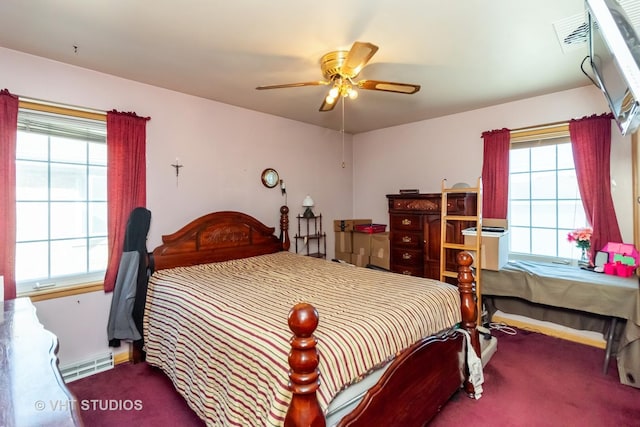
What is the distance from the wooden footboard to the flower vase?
68.3 inches

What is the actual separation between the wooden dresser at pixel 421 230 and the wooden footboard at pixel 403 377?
1415mm

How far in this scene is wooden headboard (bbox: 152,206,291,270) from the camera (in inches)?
121

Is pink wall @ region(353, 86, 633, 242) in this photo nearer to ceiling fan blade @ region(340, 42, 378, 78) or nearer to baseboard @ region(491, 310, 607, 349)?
baseboard @ region(491, 310, 607, 349)

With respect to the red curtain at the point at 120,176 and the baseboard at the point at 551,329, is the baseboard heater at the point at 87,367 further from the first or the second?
the baseboard at the point at 551,329

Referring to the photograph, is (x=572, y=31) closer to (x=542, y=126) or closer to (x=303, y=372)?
(x=542, y=126)

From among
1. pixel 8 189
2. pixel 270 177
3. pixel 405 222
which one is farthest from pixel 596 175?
pixel 8 189

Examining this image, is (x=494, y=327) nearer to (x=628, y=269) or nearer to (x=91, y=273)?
(x=628, y=269)

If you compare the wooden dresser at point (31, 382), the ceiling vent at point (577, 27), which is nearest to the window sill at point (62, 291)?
the wooden dresser at point (31, 382)

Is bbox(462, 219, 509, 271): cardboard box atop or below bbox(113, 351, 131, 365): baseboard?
atop

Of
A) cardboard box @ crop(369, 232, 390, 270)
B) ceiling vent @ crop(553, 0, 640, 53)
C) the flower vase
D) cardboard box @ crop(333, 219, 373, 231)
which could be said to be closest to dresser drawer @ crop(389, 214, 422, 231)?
cardboard box @ crop(369, 232, 390, 270)

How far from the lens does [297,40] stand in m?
2.21

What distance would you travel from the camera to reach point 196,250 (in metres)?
3.23

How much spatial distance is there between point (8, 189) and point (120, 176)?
73cm

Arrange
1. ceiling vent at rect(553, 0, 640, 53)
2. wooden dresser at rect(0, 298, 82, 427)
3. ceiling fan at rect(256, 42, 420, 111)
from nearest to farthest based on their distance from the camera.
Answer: wooden dresser at rect(0, 298, 82, 427) → ceiling vent at rect(553, 0, 640, 53) → ceiling fan at rect(256, 42, 420, 111)
